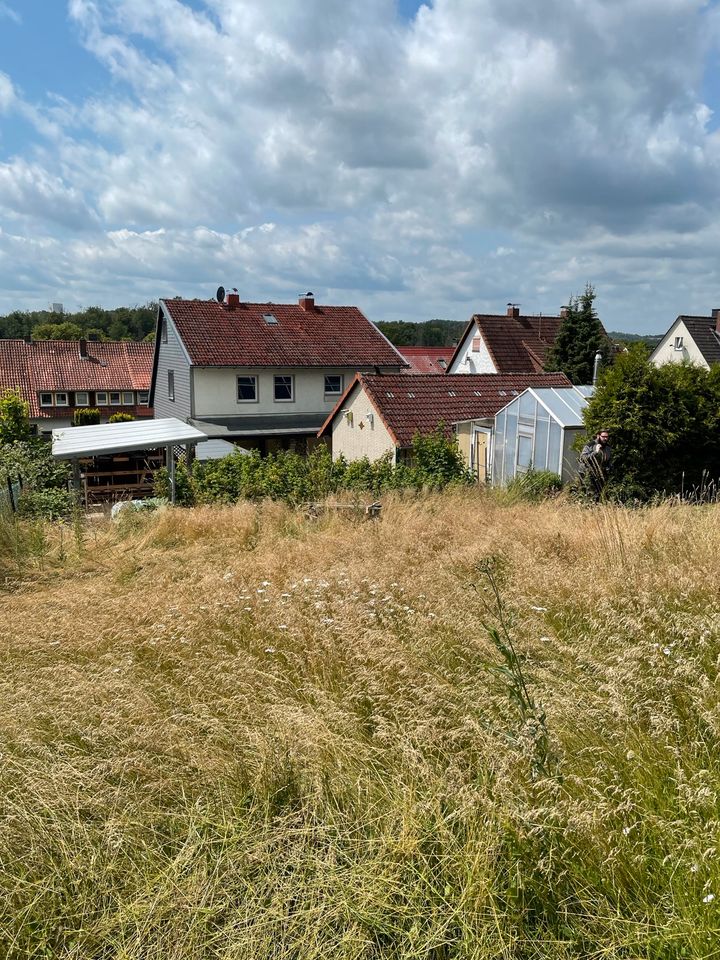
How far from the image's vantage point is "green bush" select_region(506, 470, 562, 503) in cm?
1188

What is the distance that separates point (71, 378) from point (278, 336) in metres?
26.1

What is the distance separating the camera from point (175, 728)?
3441mm

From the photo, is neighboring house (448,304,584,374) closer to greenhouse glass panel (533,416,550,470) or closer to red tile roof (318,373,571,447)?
red tile roof (318,373,571,447)

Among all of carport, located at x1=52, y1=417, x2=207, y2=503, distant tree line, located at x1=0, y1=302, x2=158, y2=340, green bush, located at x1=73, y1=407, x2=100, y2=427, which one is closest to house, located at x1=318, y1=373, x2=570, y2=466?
carport, located at x1=52, y1=417, x2=207, y2=503

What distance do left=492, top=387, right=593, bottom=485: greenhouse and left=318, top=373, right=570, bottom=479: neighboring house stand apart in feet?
3.60

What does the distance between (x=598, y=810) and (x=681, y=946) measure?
19.9 inches

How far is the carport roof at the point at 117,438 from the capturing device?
15.4 m

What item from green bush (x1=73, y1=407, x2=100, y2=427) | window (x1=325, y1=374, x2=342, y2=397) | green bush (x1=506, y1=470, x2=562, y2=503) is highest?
window (x1=325, y1=374, x2=342, y2=397)

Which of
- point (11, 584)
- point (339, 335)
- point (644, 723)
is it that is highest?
point (339, 335)

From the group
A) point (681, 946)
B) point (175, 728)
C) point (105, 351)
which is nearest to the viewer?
point (681, 946)

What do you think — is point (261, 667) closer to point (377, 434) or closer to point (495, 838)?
point (495, 838)

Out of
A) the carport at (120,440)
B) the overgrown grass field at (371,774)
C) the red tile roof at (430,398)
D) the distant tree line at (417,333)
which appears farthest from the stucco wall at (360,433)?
the distant tree line at (417,333)

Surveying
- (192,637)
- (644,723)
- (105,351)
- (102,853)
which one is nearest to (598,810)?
(644,723)

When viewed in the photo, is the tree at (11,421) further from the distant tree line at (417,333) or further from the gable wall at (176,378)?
the distant tree line at (417,333)
